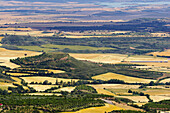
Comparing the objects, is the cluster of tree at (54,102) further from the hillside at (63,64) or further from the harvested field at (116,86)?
the hillside at (63,64)

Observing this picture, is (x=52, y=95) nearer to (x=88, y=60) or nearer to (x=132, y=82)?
(x=132, y=82)

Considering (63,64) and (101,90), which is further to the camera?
(63,64)

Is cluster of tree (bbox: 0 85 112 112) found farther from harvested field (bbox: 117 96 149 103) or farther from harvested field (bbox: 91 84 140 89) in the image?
harvested field (bbox: 91 84 140 89)

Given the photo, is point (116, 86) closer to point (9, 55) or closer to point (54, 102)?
point (54, 102)

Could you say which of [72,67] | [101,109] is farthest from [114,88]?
[101,109]

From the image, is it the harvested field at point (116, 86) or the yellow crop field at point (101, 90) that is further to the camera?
the harvested field at point (116, 86)

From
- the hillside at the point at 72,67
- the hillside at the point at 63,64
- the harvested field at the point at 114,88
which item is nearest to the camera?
the harvested field at the point at 114,88

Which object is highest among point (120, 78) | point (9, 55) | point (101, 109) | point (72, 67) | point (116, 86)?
point (9, 55)

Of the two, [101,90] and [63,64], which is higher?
[63,64]

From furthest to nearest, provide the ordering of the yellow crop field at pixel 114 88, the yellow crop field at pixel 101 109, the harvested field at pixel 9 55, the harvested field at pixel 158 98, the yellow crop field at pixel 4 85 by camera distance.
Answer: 1. the harvested field at pixel 9 55
2. the yellow crop field at pixel 114 88
3. the yellow crop field at pixel 4 85
4. the harvested field at pixel 158 98
5. the yellow crop field at pixel 101 109

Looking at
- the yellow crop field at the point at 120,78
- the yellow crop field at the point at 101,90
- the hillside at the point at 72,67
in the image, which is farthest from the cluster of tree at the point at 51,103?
the hillside at the point at 72,67

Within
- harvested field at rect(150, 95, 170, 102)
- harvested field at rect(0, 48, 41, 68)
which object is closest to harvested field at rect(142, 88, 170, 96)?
harvested field at rect(150, 95, 170, 102)
